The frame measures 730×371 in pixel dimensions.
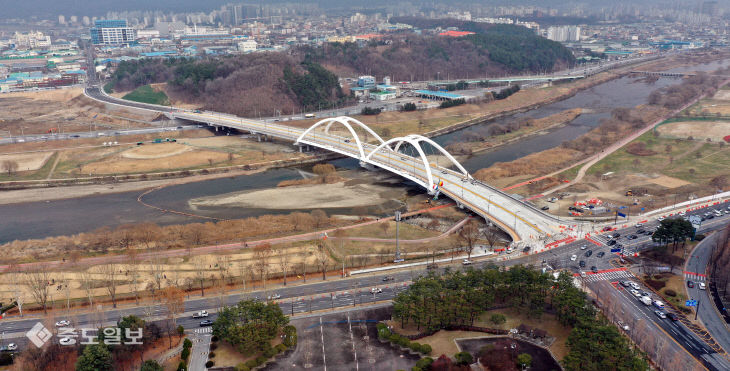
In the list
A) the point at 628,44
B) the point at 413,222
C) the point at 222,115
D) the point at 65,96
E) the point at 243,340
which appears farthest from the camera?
the point at 628,44

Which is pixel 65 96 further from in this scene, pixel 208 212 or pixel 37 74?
pixel 208 212

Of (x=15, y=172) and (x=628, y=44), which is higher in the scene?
(x=628, y=44)

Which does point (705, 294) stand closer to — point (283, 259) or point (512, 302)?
point (512, 302)

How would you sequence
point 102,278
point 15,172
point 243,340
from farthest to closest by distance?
point 15,172, point 102,278, point 243,340

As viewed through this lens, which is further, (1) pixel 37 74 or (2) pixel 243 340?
(1) pixel 37 74

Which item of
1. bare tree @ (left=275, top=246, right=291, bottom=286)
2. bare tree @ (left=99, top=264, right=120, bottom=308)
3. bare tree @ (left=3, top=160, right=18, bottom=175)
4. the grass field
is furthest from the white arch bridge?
bare tree @ (left=99, top=264, right=120, bottom=308)

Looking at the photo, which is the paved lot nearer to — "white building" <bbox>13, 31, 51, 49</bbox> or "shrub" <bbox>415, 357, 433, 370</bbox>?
"shrub" <bbox>415, 357, 433, 370</bbox>

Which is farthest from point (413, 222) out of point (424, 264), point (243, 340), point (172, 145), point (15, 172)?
point (15, 172)
